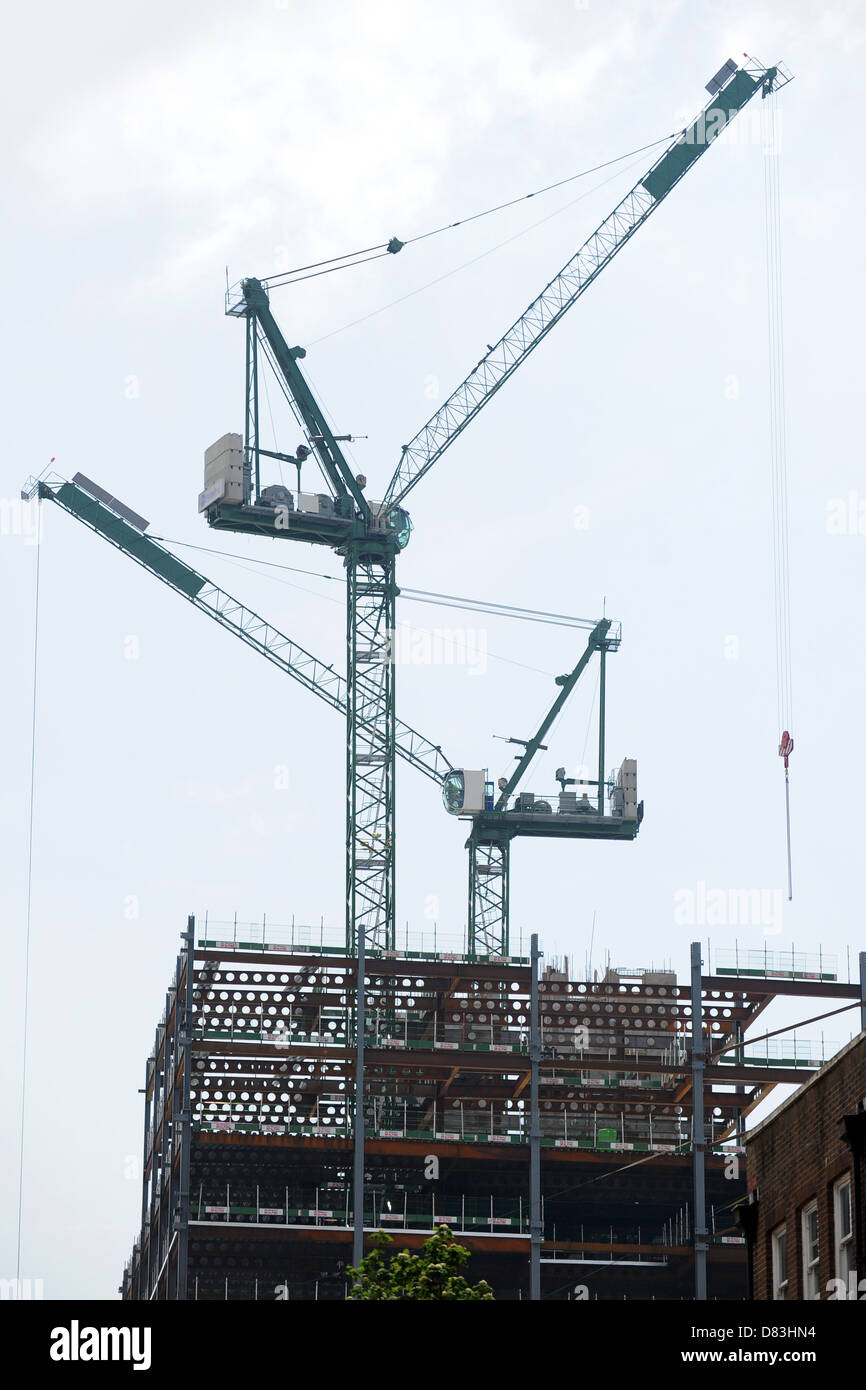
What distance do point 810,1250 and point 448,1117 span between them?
208 ft

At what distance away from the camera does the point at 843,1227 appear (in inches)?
1569

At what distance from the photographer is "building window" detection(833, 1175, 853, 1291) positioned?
129 ft

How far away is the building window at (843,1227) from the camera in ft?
129

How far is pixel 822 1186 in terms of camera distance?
40562mm

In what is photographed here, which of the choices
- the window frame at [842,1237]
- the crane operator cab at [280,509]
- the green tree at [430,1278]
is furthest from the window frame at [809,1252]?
the crane operator cab at [280,509]

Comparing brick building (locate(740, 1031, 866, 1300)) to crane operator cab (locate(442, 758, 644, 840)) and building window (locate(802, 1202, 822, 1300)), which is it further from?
crane operator cab (locate(442, 758, 644, 840))

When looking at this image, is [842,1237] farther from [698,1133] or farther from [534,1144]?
[534,1144]

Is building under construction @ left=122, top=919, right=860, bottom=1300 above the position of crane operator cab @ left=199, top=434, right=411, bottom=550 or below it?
below

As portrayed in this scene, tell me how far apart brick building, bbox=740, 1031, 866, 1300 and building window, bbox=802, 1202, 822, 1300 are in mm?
17

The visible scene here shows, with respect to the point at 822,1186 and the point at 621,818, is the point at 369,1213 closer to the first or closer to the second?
the point at 621,818

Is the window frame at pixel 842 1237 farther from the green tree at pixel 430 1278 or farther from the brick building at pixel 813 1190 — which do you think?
the green tree at pixel 430 1278

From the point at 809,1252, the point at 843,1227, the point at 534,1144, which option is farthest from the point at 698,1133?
the point at 843,1227

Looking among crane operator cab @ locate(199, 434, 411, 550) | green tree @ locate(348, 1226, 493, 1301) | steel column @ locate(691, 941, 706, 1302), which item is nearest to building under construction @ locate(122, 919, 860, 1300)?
steel column @ locate(691, 941, 706, 1302)
